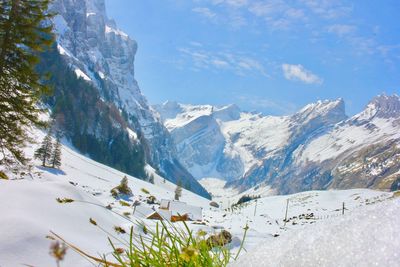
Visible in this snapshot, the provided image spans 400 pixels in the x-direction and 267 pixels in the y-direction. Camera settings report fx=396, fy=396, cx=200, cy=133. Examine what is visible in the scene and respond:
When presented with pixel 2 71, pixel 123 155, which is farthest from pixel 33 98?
pixel 123 155

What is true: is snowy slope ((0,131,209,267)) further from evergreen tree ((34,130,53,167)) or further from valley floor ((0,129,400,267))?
evergreen tree ((34,130,53,167))

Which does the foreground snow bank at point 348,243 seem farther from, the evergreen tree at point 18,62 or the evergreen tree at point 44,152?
the evergreen tree at point 44,152

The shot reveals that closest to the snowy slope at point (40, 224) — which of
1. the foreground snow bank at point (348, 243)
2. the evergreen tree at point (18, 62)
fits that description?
the foreground snow bank at point (348, 243)

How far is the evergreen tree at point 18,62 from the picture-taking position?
18.6 meters

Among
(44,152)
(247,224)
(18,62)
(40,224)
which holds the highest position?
(44,152)

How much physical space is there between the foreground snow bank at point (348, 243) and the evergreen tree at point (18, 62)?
771 inches

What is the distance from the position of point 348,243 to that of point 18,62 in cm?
2027

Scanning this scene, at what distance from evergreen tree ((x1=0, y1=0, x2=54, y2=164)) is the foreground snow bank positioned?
771 inches

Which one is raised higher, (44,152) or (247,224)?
(44,152)

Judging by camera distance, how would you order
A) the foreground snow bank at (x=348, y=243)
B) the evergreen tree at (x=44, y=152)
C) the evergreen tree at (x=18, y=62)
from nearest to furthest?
the foreground snow bank at (x=348, y=243) → the evergreen tree at (x=18, y=62) → the evergreen tree at (x=44, y=152)

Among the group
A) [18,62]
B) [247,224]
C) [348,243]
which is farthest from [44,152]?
[348,243]

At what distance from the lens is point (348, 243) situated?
46.5 inches

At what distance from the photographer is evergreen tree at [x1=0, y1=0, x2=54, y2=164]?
1856 cm

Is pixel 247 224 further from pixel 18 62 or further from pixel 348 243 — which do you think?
pixel 18 62
